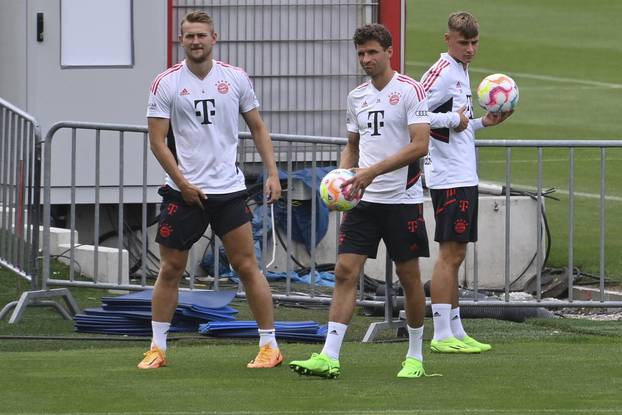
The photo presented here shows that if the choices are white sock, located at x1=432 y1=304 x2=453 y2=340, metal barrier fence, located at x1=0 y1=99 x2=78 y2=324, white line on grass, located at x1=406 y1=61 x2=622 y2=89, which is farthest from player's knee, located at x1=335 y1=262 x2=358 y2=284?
white line on grass, located at x1=406 y1=61 x2=622 y2=89

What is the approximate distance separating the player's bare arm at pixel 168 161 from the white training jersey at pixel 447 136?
1.64 m

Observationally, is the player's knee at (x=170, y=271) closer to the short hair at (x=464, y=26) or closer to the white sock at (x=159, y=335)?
the white sock at (x=159, y=335)

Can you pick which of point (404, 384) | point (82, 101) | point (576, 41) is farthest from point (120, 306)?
point (576, 41)

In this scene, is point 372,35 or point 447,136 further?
point 447,136

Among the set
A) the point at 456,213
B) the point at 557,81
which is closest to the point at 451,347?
the point at 456,213

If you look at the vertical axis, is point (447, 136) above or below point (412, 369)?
above

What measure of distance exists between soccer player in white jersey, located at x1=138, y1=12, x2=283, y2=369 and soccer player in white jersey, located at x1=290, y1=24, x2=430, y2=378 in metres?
0.51

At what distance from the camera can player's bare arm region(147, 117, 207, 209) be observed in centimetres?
909

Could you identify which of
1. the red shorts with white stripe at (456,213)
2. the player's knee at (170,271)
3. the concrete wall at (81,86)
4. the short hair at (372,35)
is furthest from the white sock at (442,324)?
the concrete wall at (81,86)

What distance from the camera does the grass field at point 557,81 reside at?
1780cm

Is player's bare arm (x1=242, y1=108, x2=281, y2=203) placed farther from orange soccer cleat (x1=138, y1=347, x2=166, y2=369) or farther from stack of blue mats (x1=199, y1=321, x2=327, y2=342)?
stack of blue mats (x1=199, y1=321, x2=327, y2=342)

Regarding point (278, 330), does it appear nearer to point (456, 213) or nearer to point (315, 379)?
point (456, 213)

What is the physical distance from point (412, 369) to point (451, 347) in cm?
115

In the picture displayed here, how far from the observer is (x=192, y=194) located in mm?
9117
